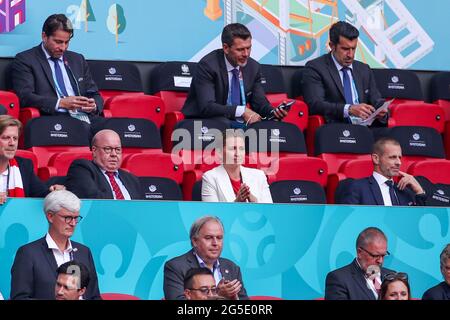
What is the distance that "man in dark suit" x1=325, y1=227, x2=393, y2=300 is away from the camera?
805 centimetres

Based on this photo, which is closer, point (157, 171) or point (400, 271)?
point (400, 271)

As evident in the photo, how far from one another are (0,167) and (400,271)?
2434 millimetres

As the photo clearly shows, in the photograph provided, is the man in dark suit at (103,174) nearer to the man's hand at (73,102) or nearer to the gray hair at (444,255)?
the man's hand at (73,102)

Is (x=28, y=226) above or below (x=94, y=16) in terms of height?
below

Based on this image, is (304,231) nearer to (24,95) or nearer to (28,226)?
(28,226)

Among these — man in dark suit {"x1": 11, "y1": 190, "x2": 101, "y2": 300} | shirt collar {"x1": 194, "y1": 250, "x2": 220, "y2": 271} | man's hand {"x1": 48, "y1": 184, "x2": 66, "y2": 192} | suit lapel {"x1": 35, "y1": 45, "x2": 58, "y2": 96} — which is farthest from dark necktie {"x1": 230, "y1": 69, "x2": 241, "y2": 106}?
man in dark suit {"x1": 11, "y1": 190, "x2": 101, "y2": 300}

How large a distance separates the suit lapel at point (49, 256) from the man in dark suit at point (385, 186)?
89.4 inches

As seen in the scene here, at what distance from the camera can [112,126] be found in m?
9.92

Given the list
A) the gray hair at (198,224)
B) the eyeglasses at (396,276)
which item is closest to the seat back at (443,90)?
the eyeglasses at (396,276)

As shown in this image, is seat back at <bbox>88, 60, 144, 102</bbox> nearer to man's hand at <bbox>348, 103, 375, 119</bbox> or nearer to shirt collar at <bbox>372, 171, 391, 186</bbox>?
man's hand at <bbox>348, 103, 375, 119</bbox>

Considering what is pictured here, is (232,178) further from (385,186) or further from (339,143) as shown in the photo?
(339,143)

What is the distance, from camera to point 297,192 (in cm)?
948
